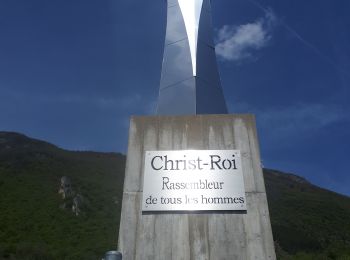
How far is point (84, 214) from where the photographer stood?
38.4m

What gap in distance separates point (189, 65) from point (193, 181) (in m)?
3.23

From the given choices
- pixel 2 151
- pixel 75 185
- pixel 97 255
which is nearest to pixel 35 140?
pixel 2 151

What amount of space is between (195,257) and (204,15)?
233 inches

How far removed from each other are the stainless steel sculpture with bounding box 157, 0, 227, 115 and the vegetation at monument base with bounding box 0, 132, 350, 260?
17845 mm

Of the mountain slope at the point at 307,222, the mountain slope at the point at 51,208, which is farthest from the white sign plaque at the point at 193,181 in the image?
the mountain slope at the point at 51,208

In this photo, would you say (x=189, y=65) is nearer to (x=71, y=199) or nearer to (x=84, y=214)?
(x=84, y=214)

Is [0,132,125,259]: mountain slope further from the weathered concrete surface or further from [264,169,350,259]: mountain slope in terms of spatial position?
the weathered concrete surface

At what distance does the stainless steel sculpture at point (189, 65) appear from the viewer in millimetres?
7680

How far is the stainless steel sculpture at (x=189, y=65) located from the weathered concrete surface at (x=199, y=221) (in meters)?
1.18

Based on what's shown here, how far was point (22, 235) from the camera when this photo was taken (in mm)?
31266

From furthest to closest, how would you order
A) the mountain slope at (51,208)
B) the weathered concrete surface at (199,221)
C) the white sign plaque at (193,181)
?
the mountain slope at (51,208) < the white sign plaque at (193,181) < the weathered concrete surface at (199,221)

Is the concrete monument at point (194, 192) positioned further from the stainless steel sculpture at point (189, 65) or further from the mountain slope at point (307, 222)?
the mountain slope at point (307, 222)

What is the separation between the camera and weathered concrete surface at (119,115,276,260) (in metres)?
5.46

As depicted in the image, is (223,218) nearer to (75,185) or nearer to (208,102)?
(208,102)
